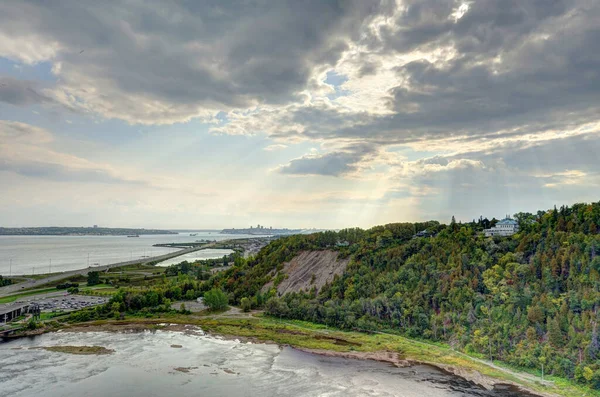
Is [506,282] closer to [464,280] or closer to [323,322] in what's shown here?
[464,280]

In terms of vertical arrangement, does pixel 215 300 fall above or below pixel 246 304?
above

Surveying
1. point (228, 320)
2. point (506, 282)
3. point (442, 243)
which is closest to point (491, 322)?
point (506, 282)

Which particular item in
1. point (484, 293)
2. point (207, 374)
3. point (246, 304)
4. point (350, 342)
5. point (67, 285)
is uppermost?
point (484, 293)

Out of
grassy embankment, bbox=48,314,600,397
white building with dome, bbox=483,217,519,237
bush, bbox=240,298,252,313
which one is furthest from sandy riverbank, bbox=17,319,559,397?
white building with dome, bbox=483,217,519,237

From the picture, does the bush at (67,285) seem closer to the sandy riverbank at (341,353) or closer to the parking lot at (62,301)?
the parking lot at (62,301)

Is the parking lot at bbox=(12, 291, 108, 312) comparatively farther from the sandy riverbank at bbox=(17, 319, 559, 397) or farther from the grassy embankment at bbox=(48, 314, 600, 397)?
the sandy riverbank at bbox=(17, 319, 559, 397)

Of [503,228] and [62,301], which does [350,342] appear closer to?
[503,228]

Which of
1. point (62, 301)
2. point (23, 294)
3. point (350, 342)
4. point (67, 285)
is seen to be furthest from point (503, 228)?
point (23, 294)
